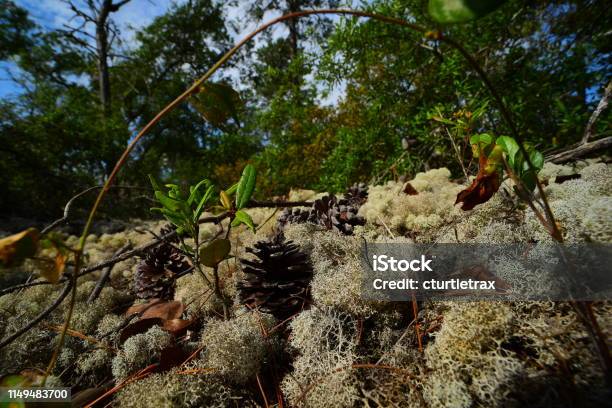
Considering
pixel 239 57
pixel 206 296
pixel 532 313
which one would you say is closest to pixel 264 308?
pixel 206 296

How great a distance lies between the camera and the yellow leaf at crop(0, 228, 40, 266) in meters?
0.34

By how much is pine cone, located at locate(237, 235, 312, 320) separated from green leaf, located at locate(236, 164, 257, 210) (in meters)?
0.12

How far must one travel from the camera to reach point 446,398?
0.44 m

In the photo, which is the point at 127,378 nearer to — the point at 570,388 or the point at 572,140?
the point at 570,388

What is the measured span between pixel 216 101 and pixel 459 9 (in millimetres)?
327

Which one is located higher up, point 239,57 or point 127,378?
point 239,57

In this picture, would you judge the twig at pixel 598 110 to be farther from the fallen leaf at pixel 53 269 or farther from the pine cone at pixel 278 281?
the fallen leaf at pixel 53 269

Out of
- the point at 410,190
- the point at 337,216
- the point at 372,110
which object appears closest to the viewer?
the point at 337,216

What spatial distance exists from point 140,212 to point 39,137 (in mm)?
1297

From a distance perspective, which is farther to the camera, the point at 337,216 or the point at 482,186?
the point at 337,216

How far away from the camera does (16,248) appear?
0.34 meters

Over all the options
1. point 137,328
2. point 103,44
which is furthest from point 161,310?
point 103,44

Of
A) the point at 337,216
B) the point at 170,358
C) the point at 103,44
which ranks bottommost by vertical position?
the point at 170,358

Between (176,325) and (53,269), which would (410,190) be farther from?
(53,269)
